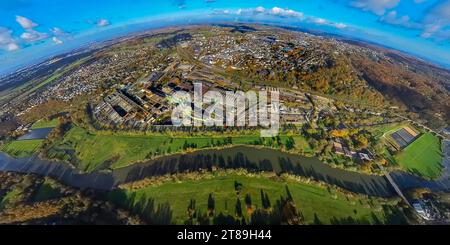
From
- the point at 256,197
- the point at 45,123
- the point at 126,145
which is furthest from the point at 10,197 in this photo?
the point at 256,197

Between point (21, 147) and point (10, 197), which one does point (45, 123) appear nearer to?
point (21, 147)

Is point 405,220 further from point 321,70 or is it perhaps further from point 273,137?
point 321,70

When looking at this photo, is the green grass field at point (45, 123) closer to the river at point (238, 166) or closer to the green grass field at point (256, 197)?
the river at point (238, 166)

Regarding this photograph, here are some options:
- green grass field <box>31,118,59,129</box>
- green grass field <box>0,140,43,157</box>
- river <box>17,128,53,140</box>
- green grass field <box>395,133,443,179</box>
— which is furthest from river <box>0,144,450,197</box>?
green grass field <box>31,118,59,129</box>

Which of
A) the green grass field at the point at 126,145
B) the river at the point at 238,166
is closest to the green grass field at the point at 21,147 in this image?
the river at the point at 238,166

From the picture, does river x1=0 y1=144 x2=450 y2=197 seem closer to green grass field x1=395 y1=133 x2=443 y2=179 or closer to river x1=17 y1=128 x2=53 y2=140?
green grass field x1=395 y1=133 x2=443 y2=179

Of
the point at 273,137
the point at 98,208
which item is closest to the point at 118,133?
the point at 98,208
